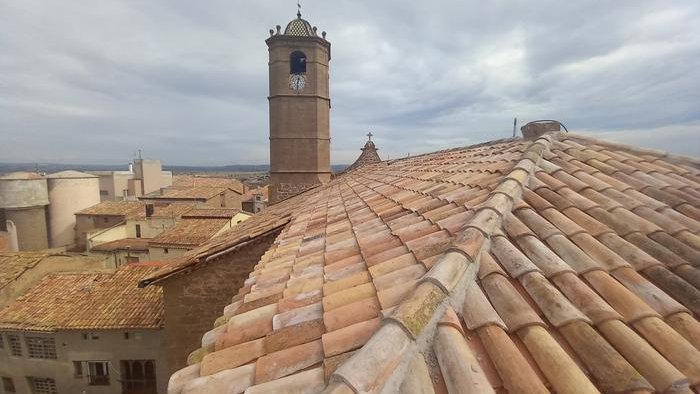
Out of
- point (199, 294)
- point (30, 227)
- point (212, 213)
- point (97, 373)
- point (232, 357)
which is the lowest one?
point (97, 373)

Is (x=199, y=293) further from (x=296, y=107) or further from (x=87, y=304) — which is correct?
(x=296, y=107)

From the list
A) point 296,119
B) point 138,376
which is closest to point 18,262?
point 138,376

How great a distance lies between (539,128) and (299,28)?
14.0 m

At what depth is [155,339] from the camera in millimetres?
11797

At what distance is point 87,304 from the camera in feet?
41.9

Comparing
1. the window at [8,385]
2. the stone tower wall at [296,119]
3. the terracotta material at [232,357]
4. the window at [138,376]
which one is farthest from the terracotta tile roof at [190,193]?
the terracotta material at [232,357]

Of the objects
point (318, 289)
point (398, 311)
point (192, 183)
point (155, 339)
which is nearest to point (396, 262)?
point (318, 289)

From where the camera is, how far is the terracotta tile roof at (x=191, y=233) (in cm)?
1919

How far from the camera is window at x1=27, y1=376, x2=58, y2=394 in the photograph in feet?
41.8

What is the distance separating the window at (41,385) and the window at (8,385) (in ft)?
2.56

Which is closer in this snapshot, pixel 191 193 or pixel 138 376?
pixel 138 376

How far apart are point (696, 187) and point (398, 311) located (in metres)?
3.52

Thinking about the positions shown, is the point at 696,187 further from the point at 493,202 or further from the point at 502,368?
the point at 502,368

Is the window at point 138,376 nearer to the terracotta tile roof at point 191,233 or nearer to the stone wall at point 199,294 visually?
the stone wall at point 199,294
